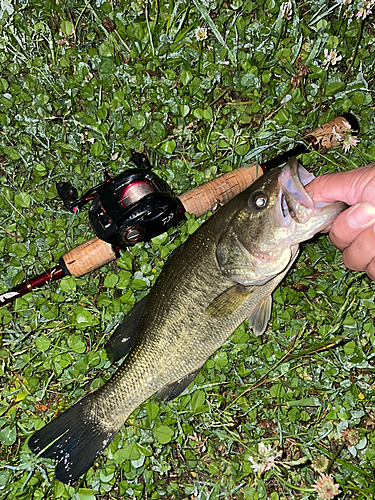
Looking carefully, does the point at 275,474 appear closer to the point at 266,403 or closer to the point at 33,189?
the point at 266,403

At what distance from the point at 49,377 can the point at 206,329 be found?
1.50m

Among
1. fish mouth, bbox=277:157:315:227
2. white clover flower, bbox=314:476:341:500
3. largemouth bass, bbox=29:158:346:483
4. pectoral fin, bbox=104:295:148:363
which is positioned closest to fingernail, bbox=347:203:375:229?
largemouth bass, bbox=29:158:346:483

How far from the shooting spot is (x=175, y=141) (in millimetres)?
3658

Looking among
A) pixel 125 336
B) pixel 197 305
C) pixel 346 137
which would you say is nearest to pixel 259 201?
pixel 197 305

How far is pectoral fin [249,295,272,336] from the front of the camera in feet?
10.4

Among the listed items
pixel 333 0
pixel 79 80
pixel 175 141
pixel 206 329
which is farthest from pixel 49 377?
pixel 333 0

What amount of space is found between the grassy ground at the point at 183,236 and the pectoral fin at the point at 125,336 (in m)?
0.25

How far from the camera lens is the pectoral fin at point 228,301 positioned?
2.84m

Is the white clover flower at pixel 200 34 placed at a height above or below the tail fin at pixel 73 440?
above

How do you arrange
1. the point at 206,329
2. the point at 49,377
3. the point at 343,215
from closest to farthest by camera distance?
the point at 343,215 → the point at 206,329 → the point at 49,377

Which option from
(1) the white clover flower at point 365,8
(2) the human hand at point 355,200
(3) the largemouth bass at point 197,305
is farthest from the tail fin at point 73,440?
(1) the white clover flower at point 365,8

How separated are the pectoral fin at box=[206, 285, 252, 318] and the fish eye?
0.57 meters

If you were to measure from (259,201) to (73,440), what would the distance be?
7.35 feet

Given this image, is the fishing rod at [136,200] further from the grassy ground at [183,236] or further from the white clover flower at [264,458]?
the white clover flower at [264,458]
